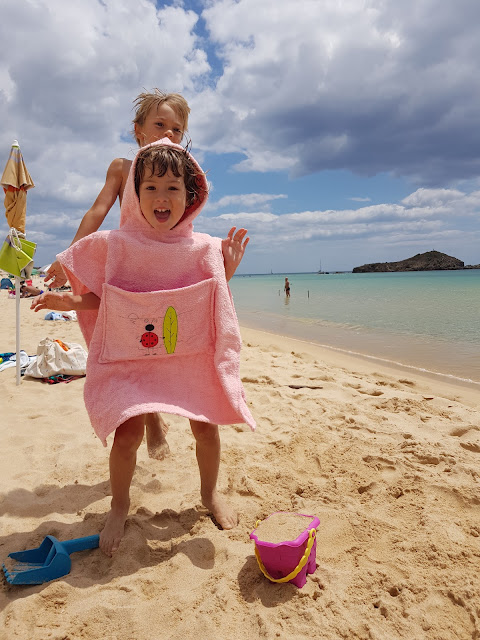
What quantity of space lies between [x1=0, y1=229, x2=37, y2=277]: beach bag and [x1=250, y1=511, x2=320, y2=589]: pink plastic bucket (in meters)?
4.36

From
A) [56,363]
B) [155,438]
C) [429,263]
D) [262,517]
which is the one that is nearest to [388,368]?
[155,438]

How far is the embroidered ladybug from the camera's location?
2.22m

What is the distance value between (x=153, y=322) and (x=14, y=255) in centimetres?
362

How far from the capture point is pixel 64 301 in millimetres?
2100

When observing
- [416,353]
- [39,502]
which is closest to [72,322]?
[416,353]

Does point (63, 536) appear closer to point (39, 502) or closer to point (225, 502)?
point (39, 502)

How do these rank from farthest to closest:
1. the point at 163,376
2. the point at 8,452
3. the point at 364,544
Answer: the point at 8,452
the point at 163,376
the point at 364,544

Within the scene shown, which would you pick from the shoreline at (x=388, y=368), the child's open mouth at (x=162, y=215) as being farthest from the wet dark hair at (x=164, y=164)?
the shoreline at (x=388, y=368)

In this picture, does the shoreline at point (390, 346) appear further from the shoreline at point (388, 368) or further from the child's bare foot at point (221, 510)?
the child's bare foot at point (221, 510)

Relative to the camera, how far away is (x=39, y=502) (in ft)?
8.38

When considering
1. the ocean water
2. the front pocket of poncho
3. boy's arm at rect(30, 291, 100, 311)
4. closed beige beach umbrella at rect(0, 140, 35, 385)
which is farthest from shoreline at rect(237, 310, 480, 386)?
closed beige beach umbrella at rect(0, 140, 35, 385)

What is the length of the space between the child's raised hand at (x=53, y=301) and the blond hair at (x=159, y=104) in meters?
1.46

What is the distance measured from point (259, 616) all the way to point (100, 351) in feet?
4.50

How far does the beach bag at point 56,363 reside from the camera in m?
5.28
